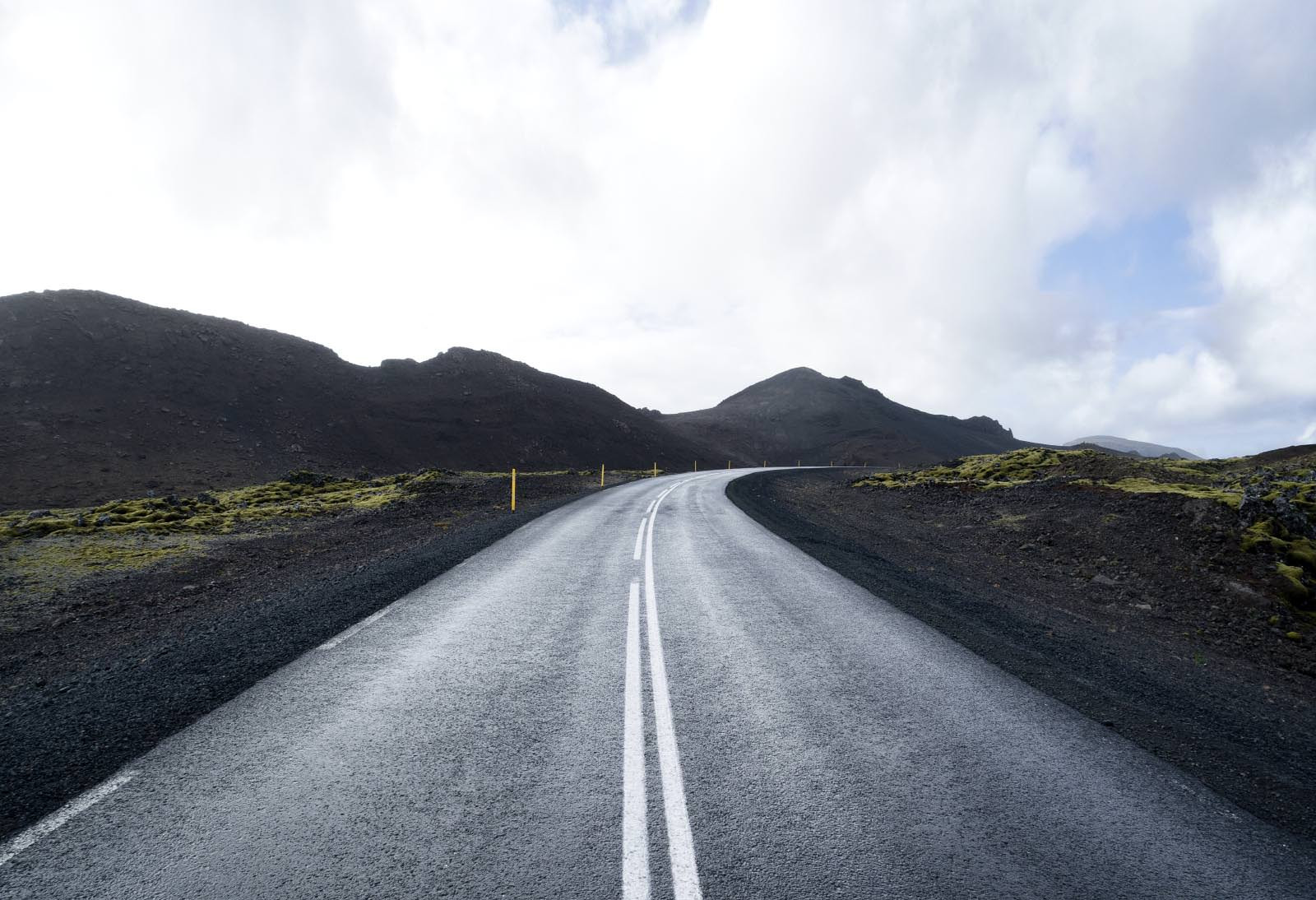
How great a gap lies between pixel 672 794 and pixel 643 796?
6.9 inches

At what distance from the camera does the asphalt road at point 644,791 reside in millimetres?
2770

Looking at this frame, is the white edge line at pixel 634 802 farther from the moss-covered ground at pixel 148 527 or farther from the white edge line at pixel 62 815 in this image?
the moss-covered ground at pixel 148 527

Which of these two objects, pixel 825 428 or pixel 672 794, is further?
pixel 825 428

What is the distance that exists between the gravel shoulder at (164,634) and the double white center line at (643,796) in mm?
3311

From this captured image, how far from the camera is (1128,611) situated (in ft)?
31.4

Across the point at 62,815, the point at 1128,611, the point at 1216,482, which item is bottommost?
the point at 1128,611

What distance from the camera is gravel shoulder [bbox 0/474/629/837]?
3951mm

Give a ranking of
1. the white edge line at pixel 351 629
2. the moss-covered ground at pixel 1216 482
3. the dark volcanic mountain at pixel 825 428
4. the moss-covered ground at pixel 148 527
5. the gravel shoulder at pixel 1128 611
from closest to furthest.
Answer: the gravel shoulder at pixel 1128 611, the white edge line at pixel 351 629, the moss-covered ground at pixel 1216 482, the moss-covered ground at pixel 148 527, the dark volcanic mountain at pixel 825 428

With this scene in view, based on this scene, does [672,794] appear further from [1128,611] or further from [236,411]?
[236,411]

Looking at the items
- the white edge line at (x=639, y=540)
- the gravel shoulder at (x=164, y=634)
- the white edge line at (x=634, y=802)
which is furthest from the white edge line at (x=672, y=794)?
the white edge line at (x=639, y=540)

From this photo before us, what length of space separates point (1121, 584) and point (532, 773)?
473 inches

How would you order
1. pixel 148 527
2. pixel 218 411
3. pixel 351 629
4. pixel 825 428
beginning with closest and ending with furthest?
pixel 351 629 → pixel 148 527 → pixel 218 411 → pixel 825 428

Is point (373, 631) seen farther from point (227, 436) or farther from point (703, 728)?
point (227, 436)

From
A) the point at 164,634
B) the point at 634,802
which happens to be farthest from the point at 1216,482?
the point at 164,634
